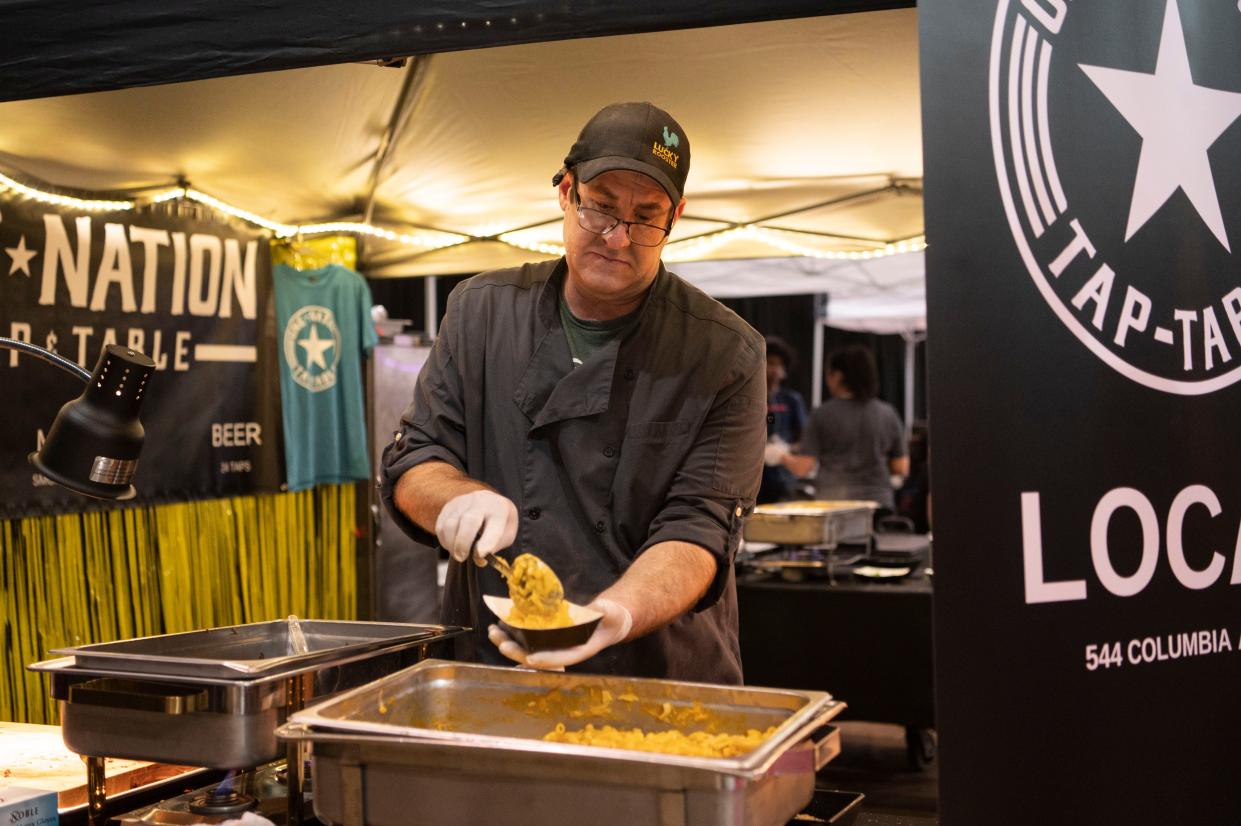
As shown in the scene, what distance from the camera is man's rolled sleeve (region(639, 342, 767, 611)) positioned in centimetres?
202

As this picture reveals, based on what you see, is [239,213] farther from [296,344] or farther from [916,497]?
[916,497]

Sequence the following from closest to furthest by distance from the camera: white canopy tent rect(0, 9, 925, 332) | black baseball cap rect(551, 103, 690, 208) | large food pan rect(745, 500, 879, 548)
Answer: black baseball cap rect(551, 103, 690, 208) < white canopy tent rect(0, 9, 925, 332) < large food pan rect(745, 500, 879, 548)

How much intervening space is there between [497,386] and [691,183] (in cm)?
372

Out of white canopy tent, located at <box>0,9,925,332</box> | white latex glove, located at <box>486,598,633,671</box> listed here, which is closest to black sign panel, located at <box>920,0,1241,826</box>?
white latex glove, located at <box>486,598,633,671</box>

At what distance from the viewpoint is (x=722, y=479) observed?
6.92 feet

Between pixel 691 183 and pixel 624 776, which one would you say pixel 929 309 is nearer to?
pixel 624 776

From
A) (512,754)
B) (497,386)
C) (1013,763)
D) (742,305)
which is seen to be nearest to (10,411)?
(497,386)

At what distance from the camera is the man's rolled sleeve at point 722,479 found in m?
2.02

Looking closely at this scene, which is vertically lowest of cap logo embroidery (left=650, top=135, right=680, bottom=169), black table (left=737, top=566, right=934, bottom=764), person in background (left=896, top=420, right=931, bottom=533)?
black table (left=737, top=566, right=934, bottom=764)

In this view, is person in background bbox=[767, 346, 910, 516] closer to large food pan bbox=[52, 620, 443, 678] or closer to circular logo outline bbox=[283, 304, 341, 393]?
circular logo outline bbox=[283, 304, 341, 393]

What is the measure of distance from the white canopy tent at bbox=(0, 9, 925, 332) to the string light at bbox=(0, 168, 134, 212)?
4 cm

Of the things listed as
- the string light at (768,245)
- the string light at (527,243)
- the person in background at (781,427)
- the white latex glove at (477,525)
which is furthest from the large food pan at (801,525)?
the white latex glove at (477,525)

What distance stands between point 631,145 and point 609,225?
15 centimetres

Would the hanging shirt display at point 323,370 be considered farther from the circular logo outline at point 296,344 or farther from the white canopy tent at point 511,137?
the white canopy tent at point 511,137
